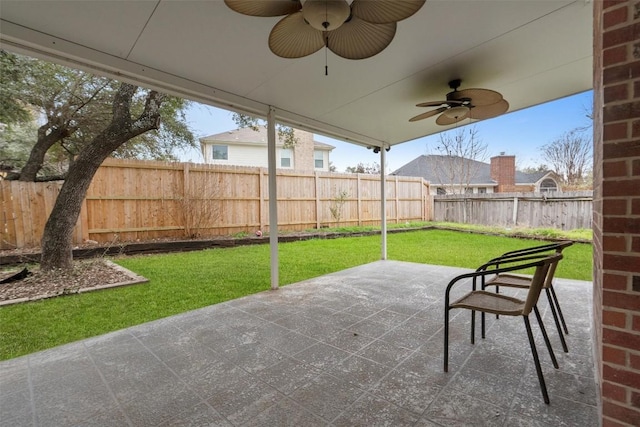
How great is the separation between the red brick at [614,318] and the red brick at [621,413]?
295 millimetres

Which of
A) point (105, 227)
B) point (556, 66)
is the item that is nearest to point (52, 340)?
point (105, 227)

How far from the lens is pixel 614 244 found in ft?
3.44

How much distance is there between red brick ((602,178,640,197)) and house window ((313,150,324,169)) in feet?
49.1

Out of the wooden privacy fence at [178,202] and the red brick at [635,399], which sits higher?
the wooden privacy fence at [178,202]

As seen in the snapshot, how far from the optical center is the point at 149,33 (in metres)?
2.07

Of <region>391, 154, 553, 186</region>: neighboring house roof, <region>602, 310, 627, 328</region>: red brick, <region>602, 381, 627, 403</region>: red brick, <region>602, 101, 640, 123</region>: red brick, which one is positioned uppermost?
<region>391, 154, 553, 186</region>: neighboring house roof

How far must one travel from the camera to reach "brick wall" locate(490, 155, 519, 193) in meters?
17.7

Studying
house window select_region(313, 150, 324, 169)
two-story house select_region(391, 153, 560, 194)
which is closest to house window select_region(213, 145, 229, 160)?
house window select_region(313, 150, 324, 169)

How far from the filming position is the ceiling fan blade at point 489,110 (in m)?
2.99

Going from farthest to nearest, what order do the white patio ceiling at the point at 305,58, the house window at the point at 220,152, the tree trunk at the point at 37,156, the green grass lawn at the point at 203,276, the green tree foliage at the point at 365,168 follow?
the green tree foliage at the point at 365,168 < the house window at the point at 220,152 < the tree trunk at the point at 37,156 < the green grass lawn at the point at 203,276 < the white patio ceiling at the point at 305,58

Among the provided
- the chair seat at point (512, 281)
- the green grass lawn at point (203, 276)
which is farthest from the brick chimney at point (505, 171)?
the chair seat at point (512, 281)

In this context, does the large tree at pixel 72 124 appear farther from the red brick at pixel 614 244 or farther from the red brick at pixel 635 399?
the red brick at pixel 635 399

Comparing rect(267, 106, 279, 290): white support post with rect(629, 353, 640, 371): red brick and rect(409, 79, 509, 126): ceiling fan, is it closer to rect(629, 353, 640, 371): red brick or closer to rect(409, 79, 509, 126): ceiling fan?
rect(409, 79, 509, 126): ceiling fan

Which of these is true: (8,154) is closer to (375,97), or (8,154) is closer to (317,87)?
(317,87)
